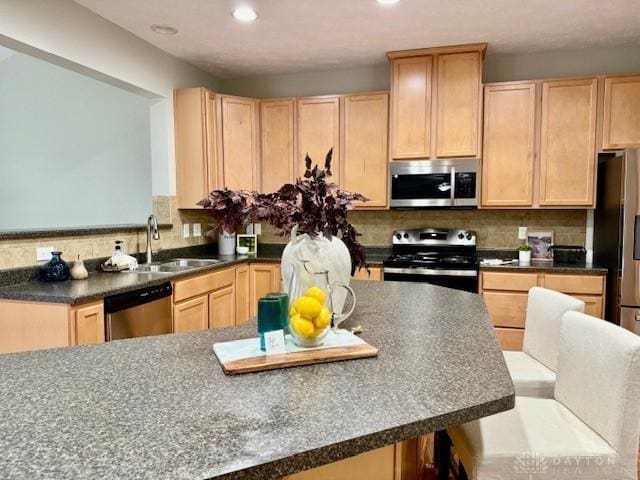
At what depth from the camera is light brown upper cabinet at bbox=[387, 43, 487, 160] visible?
360 cm

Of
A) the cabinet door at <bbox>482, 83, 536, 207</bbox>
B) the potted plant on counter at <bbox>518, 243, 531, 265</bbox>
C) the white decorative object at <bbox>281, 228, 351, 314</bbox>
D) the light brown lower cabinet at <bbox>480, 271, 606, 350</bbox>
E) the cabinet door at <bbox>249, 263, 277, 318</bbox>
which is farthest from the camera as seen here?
the cabinet door at <bbox>249, 263, 277, 318</bbox>

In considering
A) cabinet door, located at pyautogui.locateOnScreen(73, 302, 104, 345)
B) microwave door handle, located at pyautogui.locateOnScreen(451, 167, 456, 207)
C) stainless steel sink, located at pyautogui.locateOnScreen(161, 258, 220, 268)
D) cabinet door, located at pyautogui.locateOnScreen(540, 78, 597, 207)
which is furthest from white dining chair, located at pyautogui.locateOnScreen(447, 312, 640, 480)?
stainless steel sink, located at pyautogui.locateOnScreen(161, 258, 220, 268)

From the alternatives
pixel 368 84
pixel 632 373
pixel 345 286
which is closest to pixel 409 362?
pixel 345 286

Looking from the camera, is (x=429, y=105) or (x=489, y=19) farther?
(x=429, y=105)

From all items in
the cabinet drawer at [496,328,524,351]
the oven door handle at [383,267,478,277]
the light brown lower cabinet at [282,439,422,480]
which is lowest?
the cabinet drawer at [496,328,524,351]

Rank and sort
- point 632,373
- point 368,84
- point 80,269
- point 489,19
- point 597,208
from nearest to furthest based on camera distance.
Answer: point 632,373, point 80,269, point 489,19, point 597,208, point 368,84

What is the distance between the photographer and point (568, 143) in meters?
3.52

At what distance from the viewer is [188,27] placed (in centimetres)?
321

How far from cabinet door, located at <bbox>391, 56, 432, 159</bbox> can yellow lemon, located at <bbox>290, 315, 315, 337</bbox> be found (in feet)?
9.25

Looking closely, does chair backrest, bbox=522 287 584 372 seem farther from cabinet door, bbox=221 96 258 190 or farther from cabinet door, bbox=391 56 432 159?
cabinet door, bbox=221 96 258 190

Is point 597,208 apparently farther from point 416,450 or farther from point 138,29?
point 138,29

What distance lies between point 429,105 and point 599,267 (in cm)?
182

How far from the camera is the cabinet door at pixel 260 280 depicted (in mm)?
3959

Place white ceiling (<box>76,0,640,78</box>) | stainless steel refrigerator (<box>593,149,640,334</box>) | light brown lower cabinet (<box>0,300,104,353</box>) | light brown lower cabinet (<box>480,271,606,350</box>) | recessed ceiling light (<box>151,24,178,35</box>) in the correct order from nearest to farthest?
light brown lower cabinet (<box>0,300,104,353</box>) → white ceiling (<box>76,0,640,78</box>) → stainless steel refrigerator (<box>593,149,640,334</box>) → recessed ceiling light (<box>151,24,178,35</box>) → light brown lower cabinet (<box>480,271,606,350</box>)
